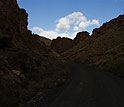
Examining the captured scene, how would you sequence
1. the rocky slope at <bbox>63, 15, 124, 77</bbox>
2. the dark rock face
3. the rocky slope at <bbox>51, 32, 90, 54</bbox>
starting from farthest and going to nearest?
the dark rock face → the rocky slope at <bbox>51, 32, 90, 54</bbox> → the rocky slope at <bbox>63, 15, 124, 77</bbox>

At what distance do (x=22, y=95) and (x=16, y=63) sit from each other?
4194 millimetres

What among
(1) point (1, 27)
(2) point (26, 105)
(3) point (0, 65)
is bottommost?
(2) point (26, 105)

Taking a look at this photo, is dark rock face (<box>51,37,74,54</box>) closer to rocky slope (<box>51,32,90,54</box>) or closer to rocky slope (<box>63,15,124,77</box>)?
rocky slope (<box>51,32,90,54</box>)

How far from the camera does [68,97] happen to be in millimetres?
7379

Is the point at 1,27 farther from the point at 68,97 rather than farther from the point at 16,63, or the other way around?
the point at 68,97

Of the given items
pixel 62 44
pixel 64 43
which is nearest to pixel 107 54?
pixel 64 43

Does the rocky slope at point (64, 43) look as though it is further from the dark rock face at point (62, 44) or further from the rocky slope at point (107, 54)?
the rocky slope at point (107, 54)

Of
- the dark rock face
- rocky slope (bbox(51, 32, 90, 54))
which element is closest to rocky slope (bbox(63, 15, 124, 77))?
rocky slope (bbox(51, 32, 90, 54))

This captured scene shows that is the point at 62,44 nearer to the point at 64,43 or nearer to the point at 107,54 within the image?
the point at 64,43

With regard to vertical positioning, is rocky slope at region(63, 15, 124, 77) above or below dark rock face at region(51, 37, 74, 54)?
below

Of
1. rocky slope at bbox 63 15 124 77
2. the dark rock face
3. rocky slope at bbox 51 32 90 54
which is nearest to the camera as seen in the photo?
rocky slope at bbox 63 15 124 77

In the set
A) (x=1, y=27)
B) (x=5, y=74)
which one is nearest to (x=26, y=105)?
(x=5, y=74)

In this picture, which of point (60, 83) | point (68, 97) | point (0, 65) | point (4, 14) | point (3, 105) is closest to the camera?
point (3, 105)

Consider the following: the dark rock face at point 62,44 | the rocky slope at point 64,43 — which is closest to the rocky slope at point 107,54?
the rocky slope at point 64,43
